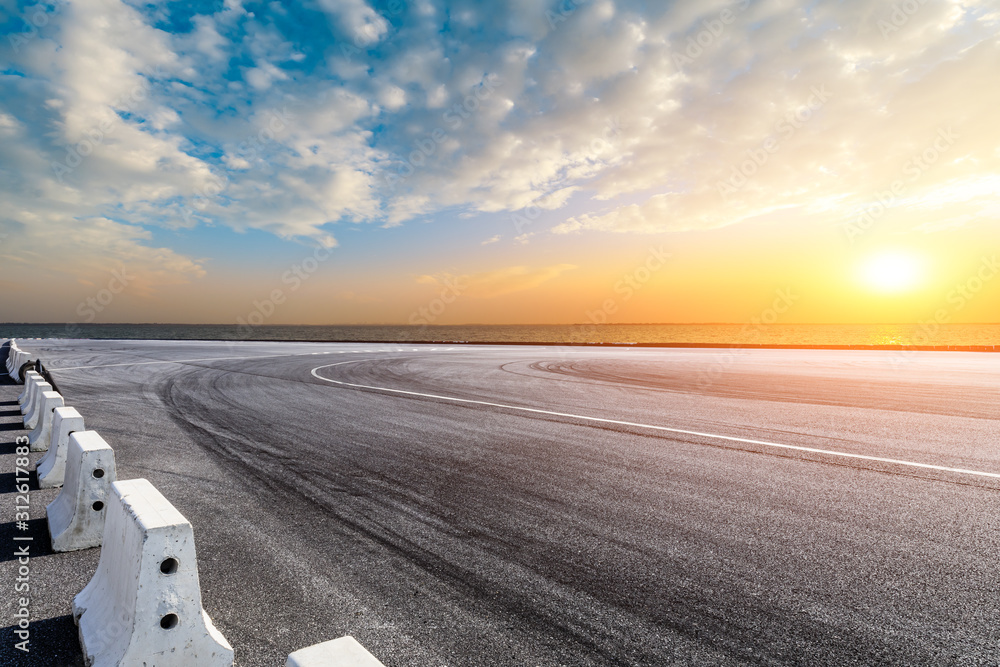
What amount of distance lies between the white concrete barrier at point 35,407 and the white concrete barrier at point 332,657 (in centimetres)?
789

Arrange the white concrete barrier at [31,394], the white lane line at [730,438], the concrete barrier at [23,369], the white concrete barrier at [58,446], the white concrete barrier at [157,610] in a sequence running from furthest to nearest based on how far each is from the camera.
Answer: the concrete barrier at [23,369] → the white concrete barrier at [31,394] → the white lane line at [730,438] → the white concrete barrier at [58,446] → the white concrete barrier at [157,610]

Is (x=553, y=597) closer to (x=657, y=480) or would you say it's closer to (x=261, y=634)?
(x=261, y=634)

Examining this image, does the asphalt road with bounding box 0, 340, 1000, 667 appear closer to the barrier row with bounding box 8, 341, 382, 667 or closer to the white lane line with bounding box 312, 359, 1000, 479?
the white lane line with bounding box 312, 359, 1000, 479

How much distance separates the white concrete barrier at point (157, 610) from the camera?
2.36m

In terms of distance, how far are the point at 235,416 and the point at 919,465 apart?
32.3ft

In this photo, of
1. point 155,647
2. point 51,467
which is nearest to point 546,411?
point 51,467

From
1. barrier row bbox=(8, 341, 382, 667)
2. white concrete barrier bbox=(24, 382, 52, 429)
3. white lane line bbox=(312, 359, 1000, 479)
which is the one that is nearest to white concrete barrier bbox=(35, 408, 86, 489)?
white concrete barrier bbox=(24, 382, 52, 429)

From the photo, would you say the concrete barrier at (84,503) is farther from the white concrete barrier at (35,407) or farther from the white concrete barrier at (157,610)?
the white concrete barrier at (35,407)

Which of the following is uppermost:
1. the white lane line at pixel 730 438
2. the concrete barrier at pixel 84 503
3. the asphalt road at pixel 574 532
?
the concrete barrier at pixel 84 503

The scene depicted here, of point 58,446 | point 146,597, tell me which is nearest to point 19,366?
point 58,446

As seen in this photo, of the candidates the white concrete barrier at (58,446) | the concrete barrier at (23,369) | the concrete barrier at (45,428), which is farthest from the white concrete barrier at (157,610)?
the concrete barrier at (23,369)

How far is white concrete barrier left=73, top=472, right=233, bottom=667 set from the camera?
93.0 inches

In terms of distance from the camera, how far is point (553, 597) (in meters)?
3.06

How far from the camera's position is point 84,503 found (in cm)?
385
